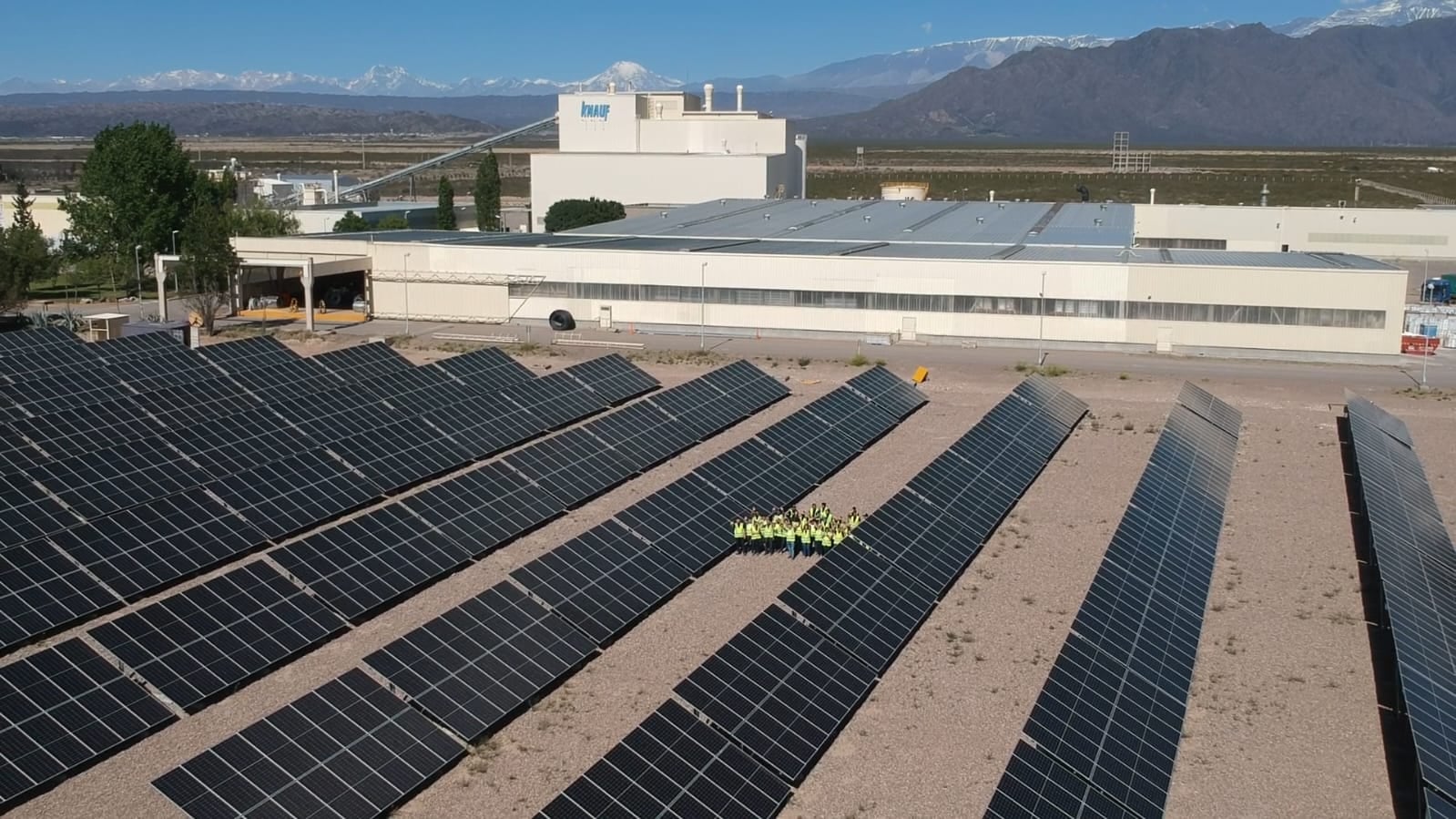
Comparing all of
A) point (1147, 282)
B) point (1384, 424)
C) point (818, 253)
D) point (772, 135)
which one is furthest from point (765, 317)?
point (772, 135)

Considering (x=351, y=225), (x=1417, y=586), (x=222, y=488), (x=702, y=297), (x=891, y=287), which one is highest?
(x=351, y=225)

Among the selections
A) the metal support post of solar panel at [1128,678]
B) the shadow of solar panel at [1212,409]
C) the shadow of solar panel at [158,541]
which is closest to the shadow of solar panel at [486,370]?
the shadow of solar panel at [158,541]

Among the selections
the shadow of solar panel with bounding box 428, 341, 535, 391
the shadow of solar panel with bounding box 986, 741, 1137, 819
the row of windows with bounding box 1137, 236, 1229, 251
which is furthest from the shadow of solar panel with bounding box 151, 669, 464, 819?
the row of windows with bounding box 1137, 236, 1229, 251

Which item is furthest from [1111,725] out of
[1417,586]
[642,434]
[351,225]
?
[351,225]

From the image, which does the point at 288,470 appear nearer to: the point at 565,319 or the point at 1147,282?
the point at 565,319

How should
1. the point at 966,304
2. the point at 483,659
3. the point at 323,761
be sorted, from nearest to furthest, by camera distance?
A: the point at 323,761 < the point at 483,659 < the point at 966,304

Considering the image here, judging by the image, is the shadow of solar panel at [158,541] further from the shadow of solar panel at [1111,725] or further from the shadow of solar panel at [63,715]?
the shadow of solar panel at [1111,725]

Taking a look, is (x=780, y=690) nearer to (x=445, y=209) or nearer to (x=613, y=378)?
(x=613, y=378)

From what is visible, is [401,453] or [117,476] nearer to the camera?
[117,476]

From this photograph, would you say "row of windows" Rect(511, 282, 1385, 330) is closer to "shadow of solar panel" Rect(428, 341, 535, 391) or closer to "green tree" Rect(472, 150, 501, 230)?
"shadow of solar panel" Rect(428, 341, 535, 391)
